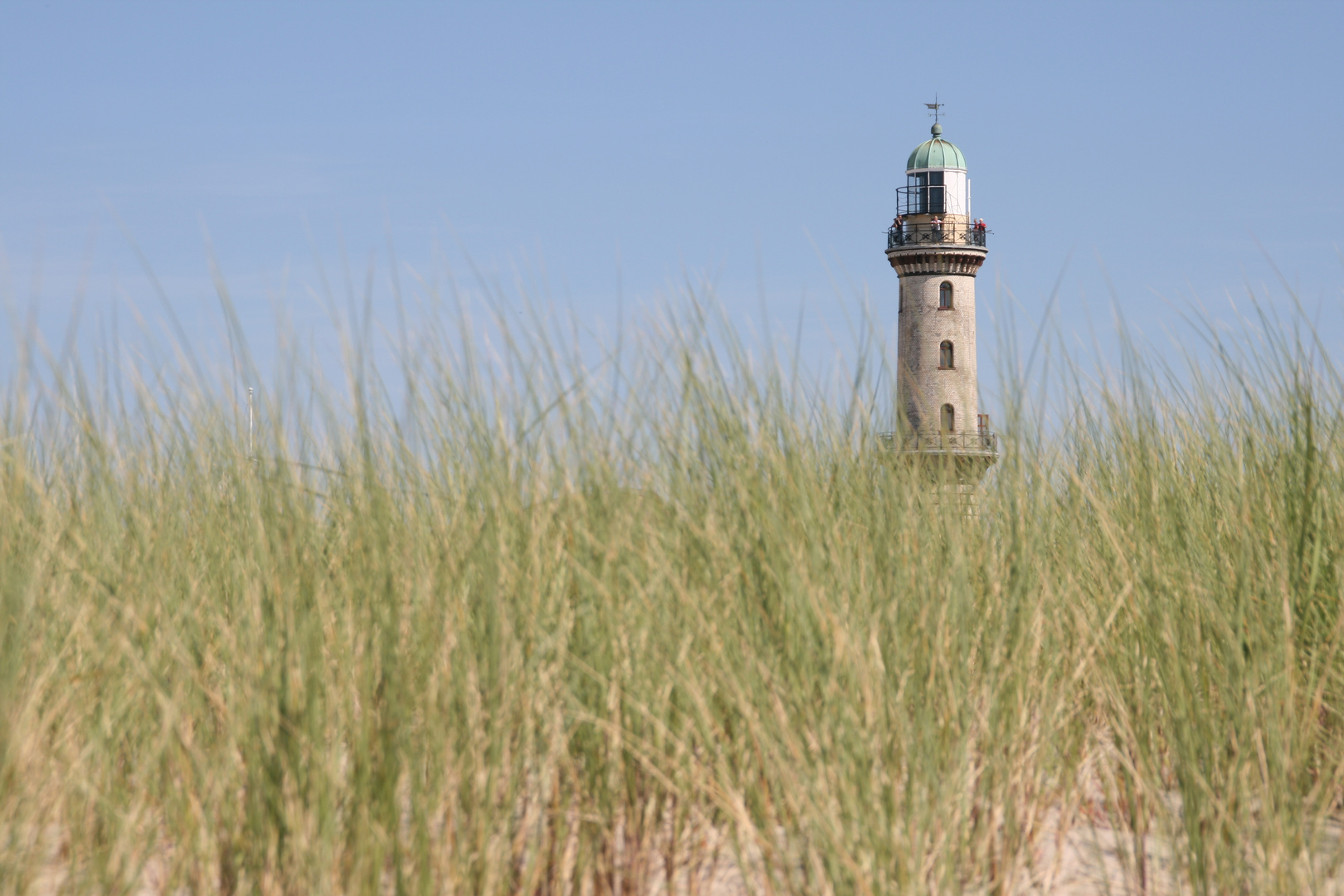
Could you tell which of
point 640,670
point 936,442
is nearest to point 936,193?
point 936,442

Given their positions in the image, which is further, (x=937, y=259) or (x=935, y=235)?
(x=935, y=235)

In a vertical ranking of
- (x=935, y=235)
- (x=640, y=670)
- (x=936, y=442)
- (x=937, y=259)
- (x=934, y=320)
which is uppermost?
(x=935, y=235)

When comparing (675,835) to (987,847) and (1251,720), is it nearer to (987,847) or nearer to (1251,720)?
(987,847)

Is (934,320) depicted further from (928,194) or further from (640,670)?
(640,670)

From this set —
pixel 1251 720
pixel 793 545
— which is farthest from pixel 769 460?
pixel 1251 720

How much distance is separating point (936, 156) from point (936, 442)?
28.3 meters

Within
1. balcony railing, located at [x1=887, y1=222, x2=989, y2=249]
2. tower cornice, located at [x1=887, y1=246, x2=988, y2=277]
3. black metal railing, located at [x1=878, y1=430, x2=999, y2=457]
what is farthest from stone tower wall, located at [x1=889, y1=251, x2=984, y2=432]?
black metal railing, located at [x1=878, y1=430, x2=999, y2=457]

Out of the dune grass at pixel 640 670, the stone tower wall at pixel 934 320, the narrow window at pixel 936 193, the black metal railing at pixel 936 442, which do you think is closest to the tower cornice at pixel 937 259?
the stone tower wall at pixel 934 320

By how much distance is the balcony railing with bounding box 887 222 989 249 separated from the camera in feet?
92.4

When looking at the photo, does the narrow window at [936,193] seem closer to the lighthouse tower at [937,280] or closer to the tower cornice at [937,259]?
the lighthouse tower at [937,280]

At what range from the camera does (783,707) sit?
1.98 m

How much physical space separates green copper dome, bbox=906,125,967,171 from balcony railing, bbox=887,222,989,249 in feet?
6.30

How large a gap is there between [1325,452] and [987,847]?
4.86 feet

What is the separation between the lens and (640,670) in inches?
81.0
